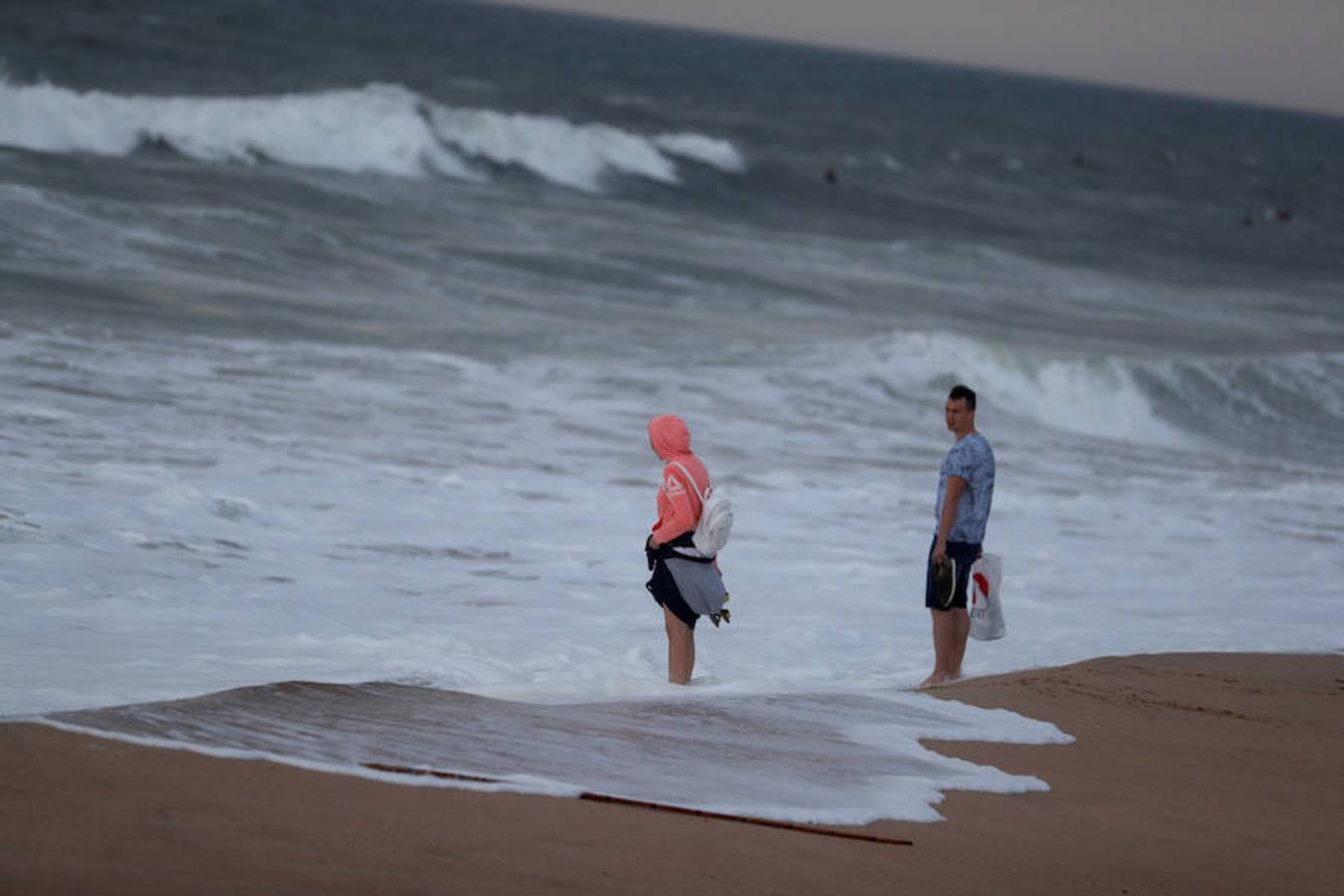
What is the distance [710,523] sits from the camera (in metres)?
7.11

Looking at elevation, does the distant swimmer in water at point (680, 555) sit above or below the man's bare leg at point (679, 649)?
above

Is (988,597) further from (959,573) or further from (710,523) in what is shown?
(710,523)

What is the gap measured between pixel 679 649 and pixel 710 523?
1.89 ft

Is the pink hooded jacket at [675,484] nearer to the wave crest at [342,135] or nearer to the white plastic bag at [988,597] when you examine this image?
the white plastic bag at [988,597]

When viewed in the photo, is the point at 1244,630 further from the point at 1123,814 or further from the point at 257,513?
the point at 257,513

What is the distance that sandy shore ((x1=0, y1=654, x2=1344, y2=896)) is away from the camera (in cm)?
408

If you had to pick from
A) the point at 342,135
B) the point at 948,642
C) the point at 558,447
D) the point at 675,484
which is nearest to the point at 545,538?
the point at 558,447

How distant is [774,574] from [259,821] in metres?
6.23

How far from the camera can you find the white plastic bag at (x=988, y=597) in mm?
7965

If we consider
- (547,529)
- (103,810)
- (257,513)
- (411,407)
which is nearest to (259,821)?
(103,810)

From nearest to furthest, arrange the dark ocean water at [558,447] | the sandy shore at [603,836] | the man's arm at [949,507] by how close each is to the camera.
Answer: the sandy shore at [603,836] < the dark ocean water at [558,447] < the man's arm at [949,507]

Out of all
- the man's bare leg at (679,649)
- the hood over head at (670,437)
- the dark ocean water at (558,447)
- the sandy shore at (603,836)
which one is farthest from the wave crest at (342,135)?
the sandy shore at (603,836)

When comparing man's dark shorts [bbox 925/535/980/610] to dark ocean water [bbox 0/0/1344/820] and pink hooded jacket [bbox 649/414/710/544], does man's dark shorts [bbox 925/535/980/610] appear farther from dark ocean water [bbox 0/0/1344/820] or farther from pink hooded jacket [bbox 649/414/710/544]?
pink hooded jacket [bbox 649/414/710/544]

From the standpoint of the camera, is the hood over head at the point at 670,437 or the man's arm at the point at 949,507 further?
the man's arm at the point at 949,507
